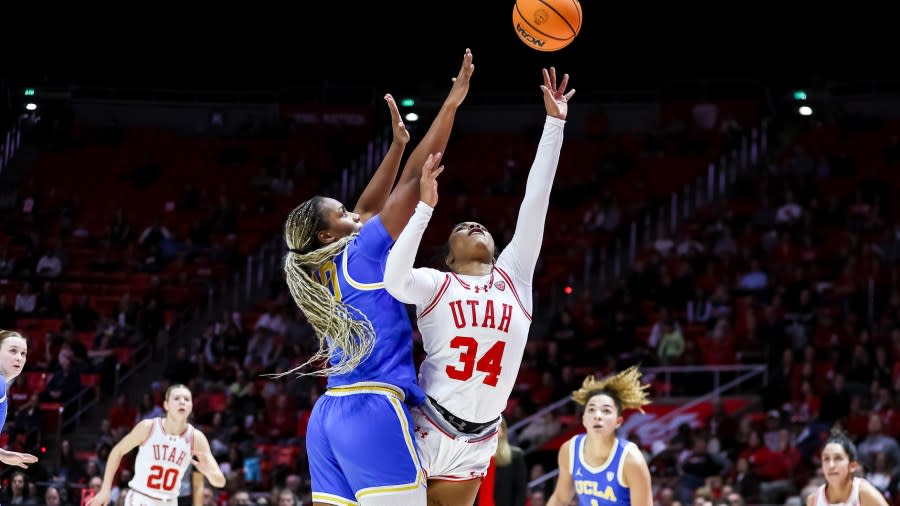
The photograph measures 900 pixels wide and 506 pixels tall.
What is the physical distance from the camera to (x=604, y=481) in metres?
6.76

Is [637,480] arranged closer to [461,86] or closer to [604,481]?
[604,481]

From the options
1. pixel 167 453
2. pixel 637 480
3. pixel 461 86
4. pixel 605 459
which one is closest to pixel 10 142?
pixel 167 453

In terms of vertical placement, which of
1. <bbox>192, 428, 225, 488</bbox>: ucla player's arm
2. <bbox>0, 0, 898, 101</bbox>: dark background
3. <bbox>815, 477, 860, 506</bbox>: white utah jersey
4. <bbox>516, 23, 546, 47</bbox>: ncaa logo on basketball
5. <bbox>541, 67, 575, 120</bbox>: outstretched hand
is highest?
<bbox>0, 0, 898, 101</bbox>: dark background

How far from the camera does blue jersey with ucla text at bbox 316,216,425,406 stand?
4441 millimetres

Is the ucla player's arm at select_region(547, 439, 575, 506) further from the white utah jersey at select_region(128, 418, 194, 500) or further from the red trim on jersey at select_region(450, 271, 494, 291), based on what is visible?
the white utah jersey at select_region(128, 418, 194, 500)

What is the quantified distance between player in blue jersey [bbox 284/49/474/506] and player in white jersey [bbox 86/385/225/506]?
4931mm

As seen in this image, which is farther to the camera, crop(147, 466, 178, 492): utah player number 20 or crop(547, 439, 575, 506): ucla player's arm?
crop(147, 466, 178, 492): utah player number 20

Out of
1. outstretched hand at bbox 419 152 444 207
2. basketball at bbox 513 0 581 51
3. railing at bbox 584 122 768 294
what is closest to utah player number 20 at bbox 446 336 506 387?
outstretched hand at bbox 419 152 444 207

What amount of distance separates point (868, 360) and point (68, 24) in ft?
56.4

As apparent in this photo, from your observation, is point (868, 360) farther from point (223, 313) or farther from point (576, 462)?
point (223, 313)

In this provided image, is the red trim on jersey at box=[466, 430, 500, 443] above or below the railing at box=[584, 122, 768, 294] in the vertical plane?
below

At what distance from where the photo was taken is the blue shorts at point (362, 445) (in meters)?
4.29

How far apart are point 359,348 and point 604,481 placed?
9.23 ft

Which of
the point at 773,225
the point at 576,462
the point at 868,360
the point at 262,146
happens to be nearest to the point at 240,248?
the point at 262,146
